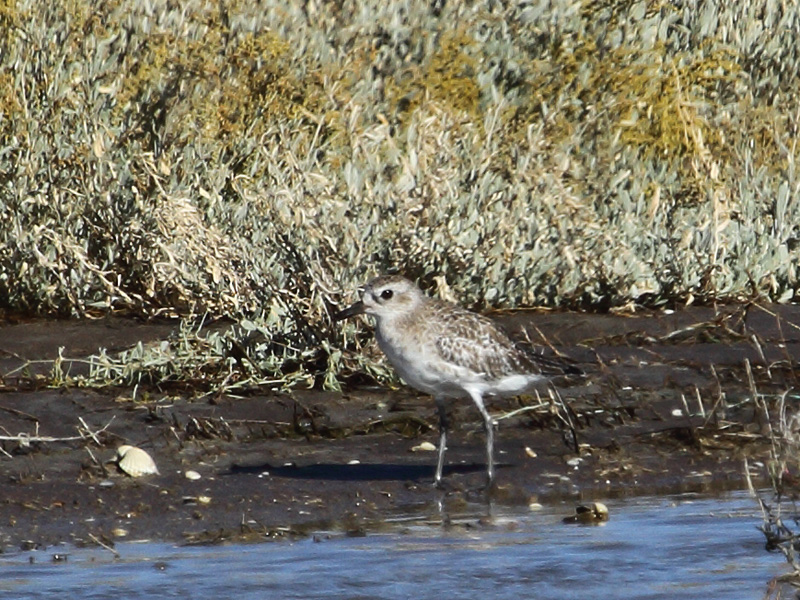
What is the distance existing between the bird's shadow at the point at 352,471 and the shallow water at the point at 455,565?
735 millimetres

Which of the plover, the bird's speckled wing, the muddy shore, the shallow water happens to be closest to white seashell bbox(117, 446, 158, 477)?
the muddy shore

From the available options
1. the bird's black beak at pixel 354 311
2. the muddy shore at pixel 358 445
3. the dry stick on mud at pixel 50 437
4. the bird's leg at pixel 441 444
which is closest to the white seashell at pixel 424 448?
the muddy shore at pixel 358 445

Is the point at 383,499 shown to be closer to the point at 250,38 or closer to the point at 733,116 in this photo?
the point at 250,38

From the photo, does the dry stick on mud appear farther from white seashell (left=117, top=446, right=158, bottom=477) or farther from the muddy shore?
white seashell (left=117, top=446, right=158, bottom=477)

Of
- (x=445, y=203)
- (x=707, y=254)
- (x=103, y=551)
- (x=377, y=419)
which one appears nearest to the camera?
(x=103, y=551)

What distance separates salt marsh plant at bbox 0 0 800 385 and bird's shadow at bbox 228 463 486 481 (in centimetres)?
104

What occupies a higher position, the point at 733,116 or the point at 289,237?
the point at 733,116

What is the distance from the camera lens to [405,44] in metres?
13.4

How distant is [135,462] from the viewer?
7879mm

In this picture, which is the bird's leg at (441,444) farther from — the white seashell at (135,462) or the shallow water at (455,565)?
the white seashell at (135,462)

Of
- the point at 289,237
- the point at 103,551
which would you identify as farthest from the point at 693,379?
the point at 103,551

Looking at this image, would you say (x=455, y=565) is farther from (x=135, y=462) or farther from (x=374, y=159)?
(x=374, y=159)

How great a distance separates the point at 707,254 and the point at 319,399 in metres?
3.43

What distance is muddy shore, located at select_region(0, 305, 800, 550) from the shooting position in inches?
290
